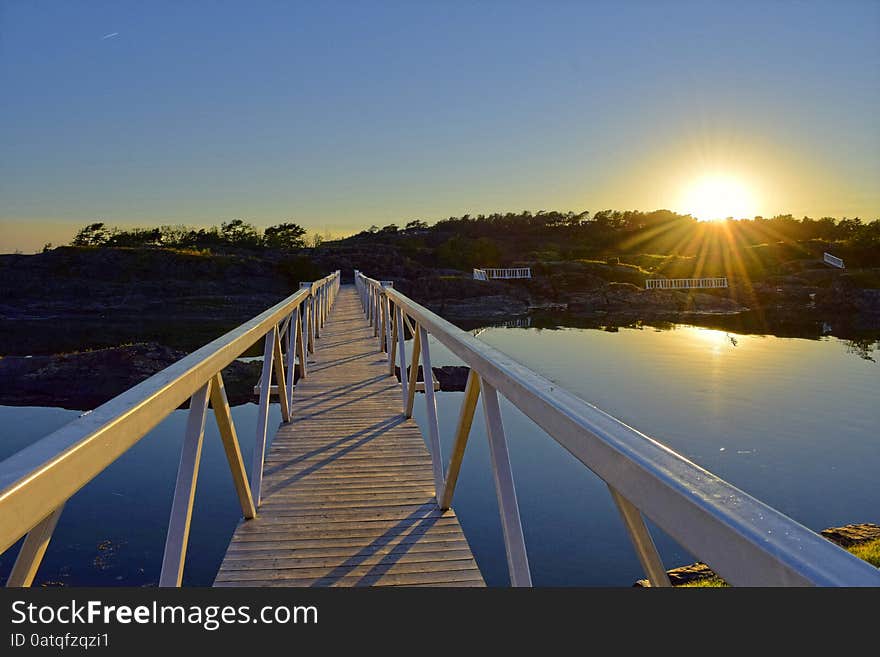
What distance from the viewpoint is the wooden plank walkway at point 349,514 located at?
2.74 meters

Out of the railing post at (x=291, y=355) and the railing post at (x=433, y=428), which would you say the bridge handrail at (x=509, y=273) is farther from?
the railing post at (x=433, y=428)

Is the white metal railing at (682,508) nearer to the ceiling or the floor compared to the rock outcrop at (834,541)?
nearer to the ceiling

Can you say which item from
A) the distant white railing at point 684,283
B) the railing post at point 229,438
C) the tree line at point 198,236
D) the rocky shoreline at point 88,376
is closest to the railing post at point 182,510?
the railing post at point 229,438

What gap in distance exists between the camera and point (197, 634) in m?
1.00

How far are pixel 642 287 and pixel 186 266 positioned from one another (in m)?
30.9

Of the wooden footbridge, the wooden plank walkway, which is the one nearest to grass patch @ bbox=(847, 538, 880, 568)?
the wooden plank walkway

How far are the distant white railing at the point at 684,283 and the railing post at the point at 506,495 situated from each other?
40.4m

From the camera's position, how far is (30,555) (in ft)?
3.94

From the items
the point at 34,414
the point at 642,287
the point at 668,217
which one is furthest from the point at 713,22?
the point at 668,217

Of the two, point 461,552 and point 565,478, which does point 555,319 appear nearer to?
point 565,478

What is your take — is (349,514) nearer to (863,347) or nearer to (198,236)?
(863,347)

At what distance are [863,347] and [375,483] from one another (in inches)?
1032

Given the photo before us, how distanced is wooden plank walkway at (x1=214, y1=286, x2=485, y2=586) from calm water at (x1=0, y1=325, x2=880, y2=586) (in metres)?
1.14

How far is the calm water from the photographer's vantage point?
7.24 m
